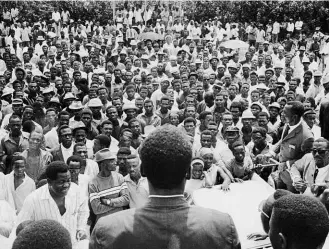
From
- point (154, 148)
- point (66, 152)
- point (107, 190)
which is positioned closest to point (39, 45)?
point (66, 152)

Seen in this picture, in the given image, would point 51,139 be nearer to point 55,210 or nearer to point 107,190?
point 107,190

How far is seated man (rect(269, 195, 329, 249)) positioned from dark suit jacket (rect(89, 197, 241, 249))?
0.80ft

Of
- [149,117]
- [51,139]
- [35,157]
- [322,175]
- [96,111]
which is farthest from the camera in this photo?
[149,117]

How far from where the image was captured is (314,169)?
211 inches

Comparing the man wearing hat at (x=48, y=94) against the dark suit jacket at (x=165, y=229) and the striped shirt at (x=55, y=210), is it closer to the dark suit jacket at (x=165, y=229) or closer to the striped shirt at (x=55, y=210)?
the striped shirt at (x=55, y=210)

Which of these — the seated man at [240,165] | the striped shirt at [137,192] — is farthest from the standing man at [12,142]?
the seated man at [240,165]

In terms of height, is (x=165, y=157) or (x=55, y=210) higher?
(x=165, y=157)

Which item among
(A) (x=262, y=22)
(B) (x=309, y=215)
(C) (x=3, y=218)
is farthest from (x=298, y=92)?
(A) (x=262, y=22)

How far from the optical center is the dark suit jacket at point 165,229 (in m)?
1.89

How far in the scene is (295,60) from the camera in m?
13.9

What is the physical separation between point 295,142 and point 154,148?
172 inches

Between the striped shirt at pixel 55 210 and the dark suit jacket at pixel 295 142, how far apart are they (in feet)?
9.01

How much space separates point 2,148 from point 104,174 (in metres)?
2.16

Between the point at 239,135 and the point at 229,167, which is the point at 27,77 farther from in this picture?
the point at 229,167
